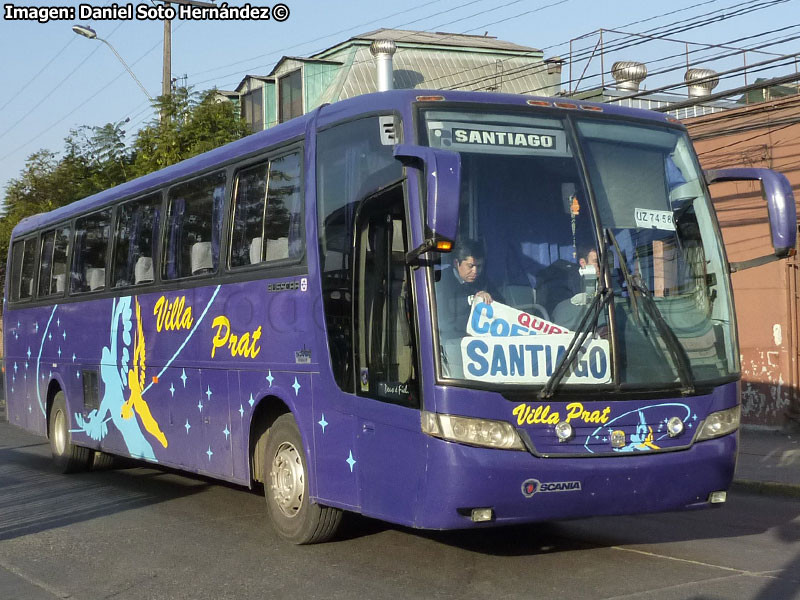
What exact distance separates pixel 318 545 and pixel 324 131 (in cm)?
321

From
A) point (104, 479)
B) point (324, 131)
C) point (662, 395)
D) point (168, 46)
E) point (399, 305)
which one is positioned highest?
point (168, 46)

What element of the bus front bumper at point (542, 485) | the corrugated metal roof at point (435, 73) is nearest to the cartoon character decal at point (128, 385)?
the bus front bumper at point (542, 485)

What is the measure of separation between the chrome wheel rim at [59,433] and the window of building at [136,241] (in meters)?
2.91

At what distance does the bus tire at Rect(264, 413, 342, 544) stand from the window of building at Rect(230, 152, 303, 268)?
1403 mm

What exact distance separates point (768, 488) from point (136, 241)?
7.50 meters

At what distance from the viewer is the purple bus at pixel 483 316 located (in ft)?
21.6

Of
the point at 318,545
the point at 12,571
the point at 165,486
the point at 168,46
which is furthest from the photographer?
the point at 168,46

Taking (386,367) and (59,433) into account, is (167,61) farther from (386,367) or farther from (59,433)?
(386,367)

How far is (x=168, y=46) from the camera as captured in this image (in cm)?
2594

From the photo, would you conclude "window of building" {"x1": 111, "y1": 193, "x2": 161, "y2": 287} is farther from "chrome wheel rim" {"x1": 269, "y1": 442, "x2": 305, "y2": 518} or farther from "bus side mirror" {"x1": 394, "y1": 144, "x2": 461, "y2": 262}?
"bus side mirror" {"x1": 394, "y1": 144, "x2": 461, "y2": 262}

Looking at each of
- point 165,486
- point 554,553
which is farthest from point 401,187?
point 165,486

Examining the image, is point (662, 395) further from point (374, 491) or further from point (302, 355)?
point (302, 355)

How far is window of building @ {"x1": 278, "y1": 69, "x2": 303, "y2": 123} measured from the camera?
107 ft

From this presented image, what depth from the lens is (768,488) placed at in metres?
11.6
